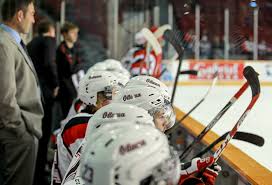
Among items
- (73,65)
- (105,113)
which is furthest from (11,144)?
(73,65)

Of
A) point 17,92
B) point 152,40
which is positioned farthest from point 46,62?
point 17,92

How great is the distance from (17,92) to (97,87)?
0.36 m

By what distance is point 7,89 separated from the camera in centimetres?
208

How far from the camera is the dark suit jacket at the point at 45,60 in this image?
356 cm

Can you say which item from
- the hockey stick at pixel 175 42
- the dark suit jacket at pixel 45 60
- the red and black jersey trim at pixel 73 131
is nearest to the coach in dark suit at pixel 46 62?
the dark suit jacket at pixel 45 60

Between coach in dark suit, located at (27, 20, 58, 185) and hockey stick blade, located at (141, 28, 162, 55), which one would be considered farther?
hockey stick blade, located at (141, 28, 162, 55)

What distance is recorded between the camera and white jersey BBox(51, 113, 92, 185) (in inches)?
74.9

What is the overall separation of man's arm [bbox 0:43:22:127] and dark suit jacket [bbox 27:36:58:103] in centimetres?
143

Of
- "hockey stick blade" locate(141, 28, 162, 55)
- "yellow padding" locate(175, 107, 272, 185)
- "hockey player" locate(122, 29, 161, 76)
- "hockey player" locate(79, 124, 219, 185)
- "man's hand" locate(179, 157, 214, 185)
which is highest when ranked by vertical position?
"hockey stick blade" locate(141, 28, 162, 55)

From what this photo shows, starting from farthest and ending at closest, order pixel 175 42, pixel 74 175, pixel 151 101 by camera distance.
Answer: pixel 175 42 → pixel 151 101 → pixel 74 175

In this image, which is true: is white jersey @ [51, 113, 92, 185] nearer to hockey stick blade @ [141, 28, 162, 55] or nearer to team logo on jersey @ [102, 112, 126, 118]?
team logo on jersey @ [102, 112, 126, 118]

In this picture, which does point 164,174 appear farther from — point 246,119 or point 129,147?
point 246,119

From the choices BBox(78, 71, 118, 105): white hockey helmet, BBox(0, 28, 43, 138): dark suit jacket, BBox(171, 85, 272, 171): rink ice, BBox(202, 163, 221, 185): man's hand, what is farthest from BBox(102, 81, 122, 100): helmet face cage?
BBox(202, 163, 221, 185): man's hand

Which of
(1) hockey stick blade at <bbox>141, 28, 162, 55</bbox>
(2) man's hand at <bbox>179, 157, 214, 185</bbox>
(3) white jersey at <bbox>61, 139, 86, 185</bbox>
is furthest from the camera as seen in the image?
(1) hockey stick blade at <bbox>141, 28, 162, 55</bbox>
